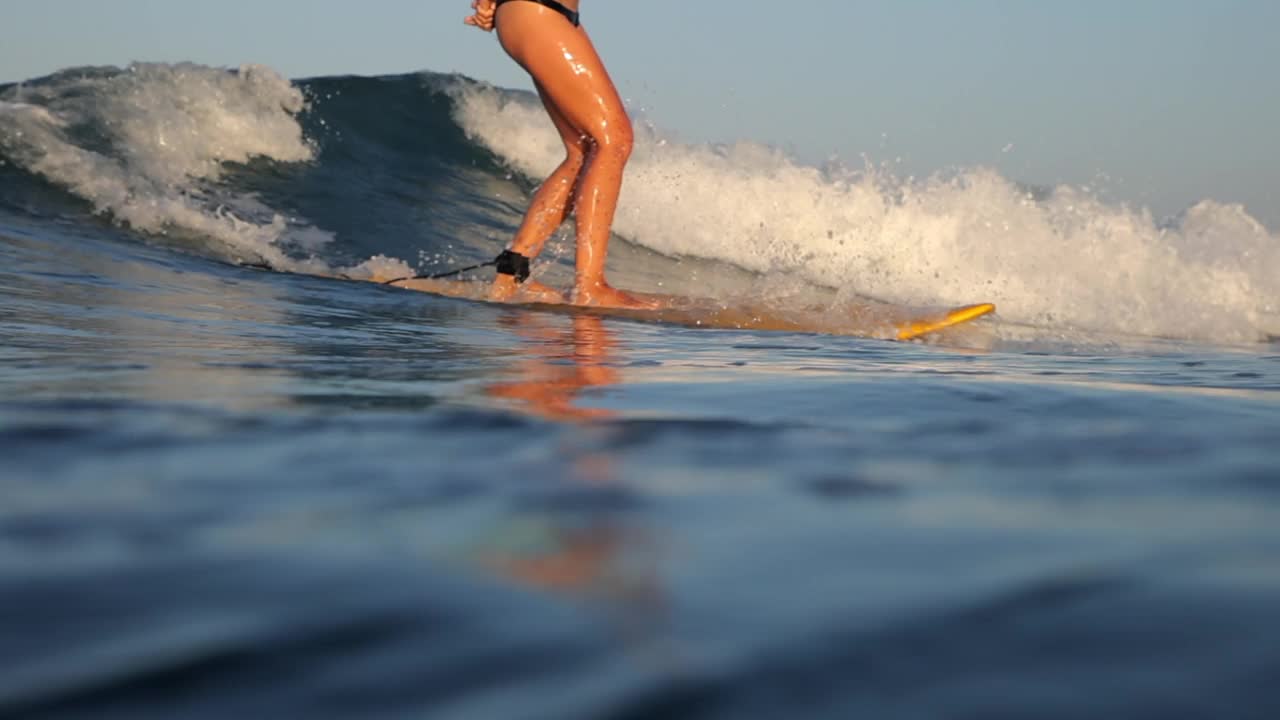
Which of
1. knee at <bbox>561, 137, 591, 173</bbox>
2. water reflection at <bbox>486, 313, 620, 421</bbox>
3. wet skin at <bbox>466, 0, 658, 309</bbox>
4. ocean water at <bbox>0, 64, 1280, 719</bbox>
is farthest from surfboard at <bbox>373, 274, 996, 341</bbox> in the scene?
ocean water at <bbox>0, 64, 1280, 719</bbox>

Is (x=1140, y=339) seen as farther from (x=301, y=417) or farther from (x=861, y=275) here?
(x=301, y=417)

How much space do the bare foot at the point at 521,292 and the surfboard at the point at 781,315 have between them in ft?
0.13

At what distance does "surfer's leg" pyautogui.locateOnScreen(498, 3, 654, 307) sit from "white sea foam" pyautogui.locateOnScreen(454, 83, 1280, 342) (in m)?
2.71

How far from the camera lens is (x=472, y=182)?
28.9 ft

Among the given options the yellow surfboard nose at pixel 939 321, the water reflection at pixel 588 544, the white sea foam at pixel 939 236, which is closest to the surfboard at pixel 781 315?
the yellow surfboard nose at pixel 939 321

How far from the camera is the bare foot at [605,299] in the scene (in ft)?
14.0

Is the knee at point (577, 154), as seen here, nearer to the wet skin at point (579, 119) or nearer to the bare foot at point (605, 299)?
the wet skin at point (579, 119)

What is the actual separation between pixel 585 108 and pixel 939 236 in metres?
4.33

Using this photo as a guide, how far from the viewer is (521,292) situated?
443cm

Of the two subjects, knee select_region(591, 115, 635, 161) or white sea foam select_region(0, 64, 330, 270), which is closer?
knee select_region(591, 115, 635, 161)

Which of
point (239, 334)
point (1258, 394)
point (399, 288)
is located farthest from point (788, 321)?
point (1258, 394)

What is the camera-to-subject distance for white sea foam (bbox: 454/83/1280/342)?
6883 mm

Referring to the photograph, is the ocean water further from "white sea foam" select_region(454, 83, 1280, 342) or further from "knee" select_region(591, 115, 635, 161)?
"white sea foam" select_region(454, 83, 1280, 342)

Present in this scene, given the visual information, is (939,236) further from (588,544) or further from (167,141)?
(588,544)
